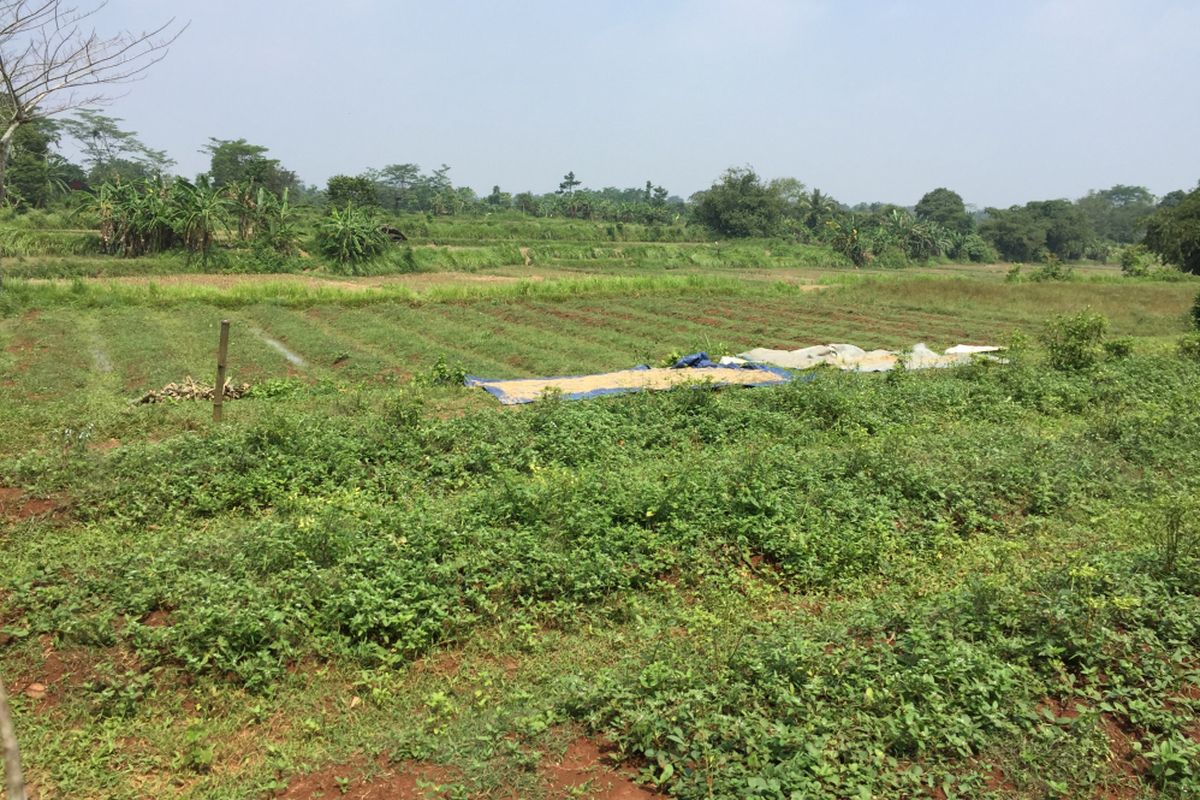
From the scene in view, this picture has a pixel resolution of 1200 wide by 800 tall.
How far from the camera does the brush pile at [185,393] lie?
1118 centimetres

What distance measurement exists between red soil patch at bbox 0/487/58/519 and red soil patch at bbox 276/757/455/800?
4.29m

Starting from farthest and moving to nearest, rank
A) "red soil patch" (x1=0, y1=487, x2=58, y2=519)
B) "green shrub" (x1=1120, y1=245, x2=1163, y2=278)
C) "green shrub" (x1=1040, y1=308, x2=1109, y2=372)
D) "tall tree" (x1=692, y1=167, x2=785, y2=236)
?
"tall tree" (x1=692, y1=167, x2=785, y2=236) → "green shrub" (x1=1120, y1=245, x2=1163, y2=278) → "green shrub" (x1=1040, y1=308, x2=1109, y2=372) → "red soil patch" (x1=0, y1=487, x2=58, y2=519)

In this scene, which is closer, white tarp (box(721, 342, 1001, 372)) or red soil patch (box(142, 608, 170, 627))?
red soil patch (box(142, 608, 170, 627))

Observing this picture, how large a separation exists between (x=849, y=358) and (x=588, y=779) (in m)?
14.4

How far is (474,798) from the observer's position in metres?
3.51

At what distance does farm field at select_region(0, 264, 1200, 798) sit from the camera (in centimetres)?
380

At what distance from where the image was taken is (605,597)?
558 cm

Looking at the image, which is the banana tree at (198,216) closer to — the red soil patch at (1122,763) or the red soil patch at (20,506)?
the red soil patch at (20,506)

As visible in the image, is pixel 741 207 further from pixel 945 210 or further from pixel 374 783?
pixel 374 783

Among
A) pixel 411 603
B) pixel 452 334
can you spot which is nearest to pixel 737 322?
pixel 452 334

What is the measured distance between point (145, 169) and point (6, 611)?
80093 mm

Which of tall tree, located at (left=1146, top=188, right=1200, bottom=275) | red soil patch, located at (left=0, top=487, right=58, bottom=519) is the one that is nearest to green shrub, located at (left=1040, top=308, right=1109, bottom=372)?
red soil patch, located at (left=0, top=487, right=58, bottom=519)

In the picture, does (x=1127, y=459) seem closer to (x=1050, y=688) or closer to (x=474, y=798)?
(x=1050, y=688)

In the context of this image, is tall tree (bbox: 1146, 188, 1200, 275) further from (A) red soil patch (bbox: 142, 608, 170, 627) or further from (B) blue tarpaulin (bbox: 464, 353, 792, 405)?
(A) red soil patch (bbox: 142, 608, 170, 627)
